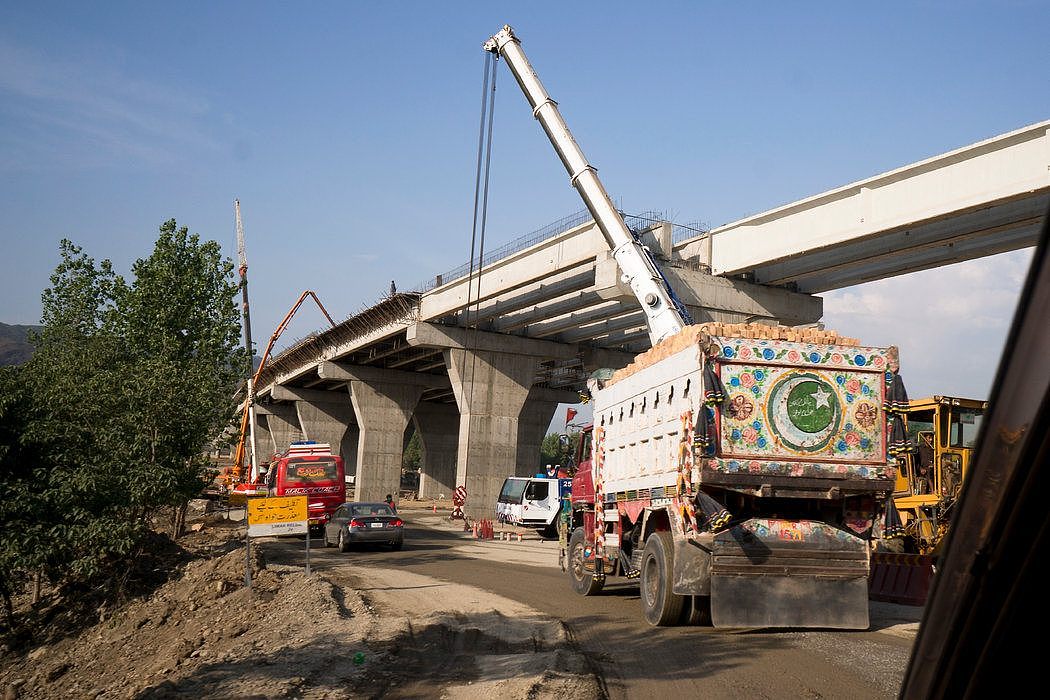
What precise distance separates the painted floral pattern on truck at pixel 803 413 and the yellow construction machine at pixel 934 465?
5.69 m

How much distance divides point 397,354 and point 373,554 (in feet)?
96.9

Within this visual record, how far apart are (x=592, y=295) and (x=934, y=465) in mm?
18261

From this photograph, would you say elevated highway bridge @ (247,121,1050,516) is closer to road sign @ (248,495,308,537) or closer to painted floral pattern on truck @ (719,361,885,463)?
painted floral pattern on truck @ (719,361,885,463)

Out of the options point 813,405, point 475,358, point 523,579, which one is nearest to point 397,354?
point 475,358

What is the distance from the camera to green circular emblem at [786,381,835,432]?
11.3m

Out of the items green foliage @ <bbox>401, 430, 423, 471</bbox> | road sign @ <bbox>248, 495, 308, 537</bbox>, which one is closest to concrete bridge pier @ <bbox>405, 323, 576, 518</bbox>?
road sign @ <bbox>248, 495, 308, 537</bbox>

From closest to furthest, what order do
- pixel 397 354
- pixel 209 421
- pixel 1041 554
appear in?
pixel 1041 554 < pixel 209 421 < pixel 397 354

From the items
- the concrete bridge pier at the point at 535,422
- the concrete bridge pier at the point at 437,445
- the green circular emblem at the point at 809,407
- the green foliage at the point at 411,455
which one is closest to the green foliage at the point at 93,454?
the green circular emblem at the point at 809,407

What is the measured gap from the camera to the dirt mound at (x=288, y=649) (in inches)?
340

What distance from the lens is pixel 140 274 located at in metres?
33.8

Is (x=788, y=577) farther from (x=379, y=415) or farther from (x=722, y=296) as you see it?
(x=379, y=415)

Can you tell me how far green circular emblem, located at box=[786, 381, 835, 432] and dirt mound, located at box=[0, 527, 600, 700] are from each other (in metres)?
3.90

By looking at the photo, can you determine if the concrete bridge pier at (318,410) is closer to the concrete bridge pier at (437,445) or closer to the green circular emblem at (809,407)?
the concrete bridge pier at (437,445)

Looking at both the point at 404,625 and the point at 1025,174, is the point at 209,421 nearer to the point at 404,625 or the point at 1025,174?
the point at 404,625
